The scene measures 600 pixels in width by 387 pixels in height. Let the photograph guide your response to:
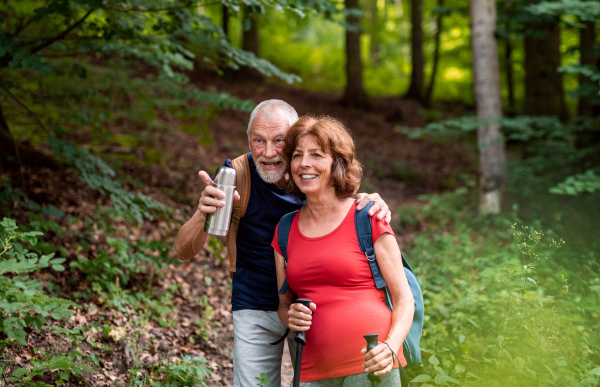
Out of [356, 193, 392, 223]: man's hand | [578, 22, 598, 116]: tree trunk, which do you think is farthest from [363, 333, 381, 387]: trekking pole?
[578, 22, 598, 116]: tree trunk

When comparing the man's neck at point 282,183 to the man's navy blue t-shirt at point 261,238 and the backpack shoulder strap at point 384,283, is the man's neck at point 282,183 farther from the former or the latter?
the backpack shoulder strap at point 384,283

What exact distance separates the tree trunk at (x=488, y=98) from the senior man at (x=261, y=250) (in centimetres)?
632

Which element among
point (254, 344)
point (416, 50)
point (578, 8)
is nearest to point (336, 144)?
point (254, 344)

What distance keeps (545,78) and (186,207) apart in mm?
9938

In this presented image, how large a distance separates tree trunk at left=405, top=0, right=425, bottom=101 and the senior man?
1770 cm

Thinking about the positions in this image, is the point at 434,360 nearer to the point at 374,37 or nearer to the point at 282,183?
the point at 282,183

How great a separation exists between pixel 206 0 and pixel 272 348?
3151 mm

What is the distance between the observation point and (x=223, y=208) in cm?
226

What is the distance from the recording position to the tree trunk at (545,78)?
451 inches

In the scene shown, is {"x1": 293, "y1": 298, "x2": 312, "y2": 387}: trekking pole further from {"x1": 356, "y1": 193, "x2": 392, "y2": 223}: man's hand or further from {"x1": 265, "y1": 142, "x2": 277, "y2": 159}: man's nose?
{"x1": 265, "y1": 142, "x2": 277, "y2": 159}: man's nose

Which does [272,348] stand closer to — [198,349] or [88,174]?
[198,349]

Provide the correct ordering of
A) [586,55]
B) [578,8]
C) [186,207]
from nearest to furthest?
[578,8] < [186,207] < [586,55]

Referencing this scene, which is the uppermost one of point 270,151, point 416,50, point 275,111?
point 416,50

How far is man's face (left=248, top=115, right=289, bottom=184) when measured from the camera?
2.58 m
